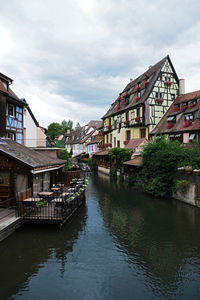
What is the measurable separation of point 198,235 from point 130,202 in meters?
7.64

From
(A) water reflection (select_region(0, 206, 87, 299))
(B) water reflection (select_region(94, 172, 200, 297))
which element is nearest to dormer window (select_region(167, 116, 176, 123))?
(B) water reflection (select_region(94, 172, 200, 297))

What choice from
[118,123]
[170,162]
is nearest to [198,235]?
[170,162]

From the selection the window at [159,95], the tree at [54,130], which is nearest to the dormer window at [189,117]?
the window at [159,95]

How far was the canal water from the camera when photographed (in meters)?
6.35

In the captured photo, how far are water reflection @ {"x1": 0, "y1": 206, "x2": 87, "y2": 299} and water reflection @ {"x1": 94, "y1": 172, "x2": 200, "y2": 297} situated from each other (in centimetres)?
256

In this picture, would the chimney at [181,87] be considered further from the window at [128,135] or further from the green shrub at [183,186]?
the green shrub at [183,186]

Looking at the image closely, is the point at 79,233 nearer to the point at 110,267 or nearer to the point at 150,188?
the point at 110,267

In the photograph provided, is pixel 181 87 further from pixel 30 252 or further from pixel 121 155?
pixel 30 252

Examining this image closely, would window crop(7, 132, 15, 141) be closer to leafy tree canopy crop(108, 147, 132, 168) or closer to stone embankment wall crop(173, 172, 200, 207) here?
leafy tree canopy crop(108, 147, 132, 168)

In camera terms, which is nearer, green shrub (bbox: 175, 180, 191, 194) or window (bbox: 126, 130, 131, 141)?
green shrub (bbox: 175, 180, 191, 194)

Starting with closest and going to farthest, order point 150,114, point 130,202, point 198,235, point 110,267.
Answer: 1. point 110,267
2. point 198,235
3. point 130,202
4. point 150,114

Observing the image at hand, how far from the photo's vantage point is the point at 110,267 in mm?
7641

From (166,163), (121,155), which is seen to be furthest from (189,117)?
(121,155)

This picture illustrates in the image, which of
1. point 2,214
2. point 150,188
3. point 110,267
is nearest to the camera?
point 110,267
